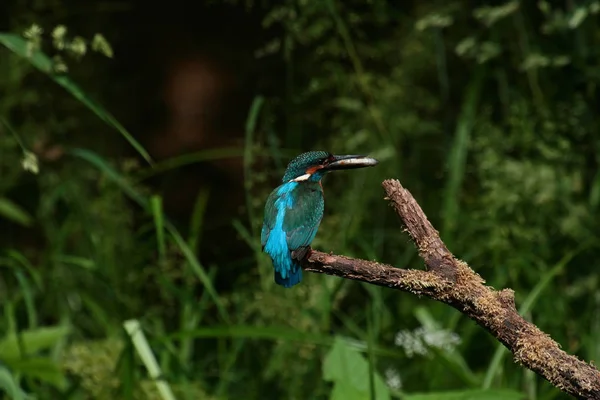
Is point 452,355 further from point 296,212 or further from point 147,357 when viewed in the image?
point 296,212

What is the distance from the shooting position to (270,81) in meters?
4.93

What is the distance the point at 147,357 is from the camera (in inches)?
128

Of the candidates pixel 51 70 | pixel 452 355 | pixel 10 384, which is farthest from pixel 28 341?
pixel 452 355

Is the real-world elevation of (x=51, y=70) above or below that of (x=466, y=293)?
above

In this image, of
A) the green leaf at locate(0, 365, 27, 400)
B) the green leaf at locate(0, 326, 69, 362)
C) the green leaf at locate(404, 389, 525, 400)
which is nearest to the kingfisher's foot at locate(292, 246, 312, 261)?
the green leaf at locate(404, 389, 525, 400)

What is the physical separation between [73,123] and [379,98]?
132 cm

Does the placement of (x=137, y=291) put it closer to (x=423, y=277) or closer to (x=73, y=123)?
(x=73, y=123)

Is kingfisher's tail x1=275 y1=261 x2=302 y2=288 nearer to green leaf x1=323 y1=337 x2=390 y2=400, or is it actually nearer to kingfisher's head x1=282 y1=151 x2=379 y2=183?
kingfisher's head x1=282 y1=151 x2=379 y2=183

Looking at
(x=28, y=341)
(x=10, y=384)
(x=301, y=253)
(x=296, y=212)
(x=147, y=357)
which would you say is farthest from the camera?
(x=28, y=341)

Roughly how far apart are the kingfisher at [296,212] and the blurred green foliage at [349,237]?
0.53 m

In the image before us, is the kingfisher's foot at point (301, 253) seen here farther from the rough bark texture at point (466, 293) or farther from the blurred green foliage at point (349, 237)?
the blurred green foliage at point (349, 237)

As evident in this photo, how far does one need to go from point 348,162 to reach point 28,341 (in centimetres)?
160

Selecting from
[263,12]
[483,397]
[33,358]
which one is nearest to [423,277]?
[483,397]

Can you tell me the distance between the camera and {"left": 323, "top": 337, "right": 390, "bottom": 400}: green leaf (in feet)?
8.74
